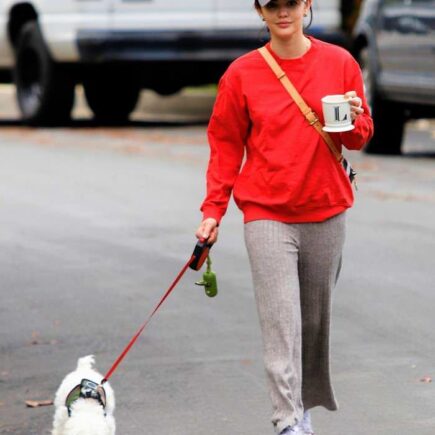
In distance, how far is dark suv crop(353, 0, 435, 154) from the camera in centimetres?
1397

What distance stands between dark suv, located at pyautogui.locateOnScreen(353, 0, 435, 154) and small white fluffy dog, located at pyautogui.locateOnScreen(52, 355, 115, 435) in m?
9.24

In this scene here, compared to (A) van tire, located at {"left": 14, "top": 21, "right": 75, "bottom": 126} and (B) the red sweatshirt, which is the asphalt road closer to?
(B) the red sweatshirt

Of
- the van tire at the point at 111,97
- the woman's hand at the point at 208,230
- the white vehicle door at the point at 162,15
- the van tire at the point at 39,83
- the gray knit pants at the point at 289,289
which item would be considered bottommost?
the van tire at the point at 111,97

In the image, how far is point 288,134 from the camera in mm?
4969

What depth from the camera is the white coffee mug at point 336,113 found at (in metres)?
4.80

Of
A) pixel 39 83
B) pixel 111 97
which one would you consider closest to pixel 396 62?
pixel 39 83

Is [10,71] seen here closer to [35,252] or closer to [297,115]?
[35,252]

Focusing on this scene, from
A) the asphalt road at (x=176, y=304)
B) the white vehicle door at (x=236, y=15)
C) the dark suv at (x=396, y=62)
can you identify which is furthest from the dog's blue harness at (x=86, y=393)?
the white vehicle door at (x=236, y=15)

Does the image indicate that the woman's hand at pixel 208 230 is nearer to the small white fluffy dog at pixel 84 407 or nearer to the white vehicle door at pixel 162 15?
the small white fluffy dog at pixel 84 407

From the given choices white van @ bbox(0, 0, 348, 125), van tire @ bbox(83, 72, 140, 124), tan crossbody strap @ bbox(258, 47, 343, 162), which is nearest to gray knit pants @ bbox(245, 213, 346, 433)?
tan crossbody strap @ bbox(258, 47, 343, 162)

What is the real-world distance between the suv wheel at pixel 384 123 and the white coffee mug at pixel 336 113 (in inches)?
404

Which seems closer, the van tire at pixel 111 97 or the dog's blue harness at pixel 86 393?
the dog's blue harness at pixel 86 393

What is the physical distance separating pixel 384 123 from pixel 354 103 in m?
10.5

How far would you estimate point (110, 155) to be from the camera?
49.7 ft
